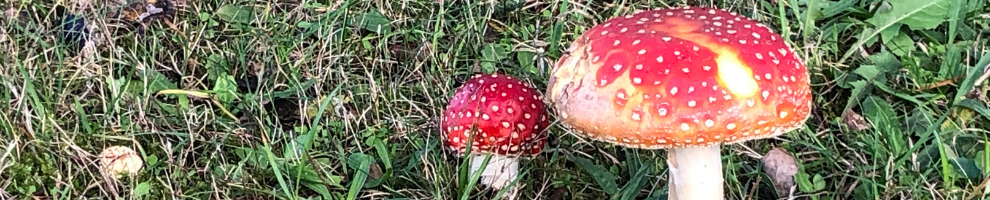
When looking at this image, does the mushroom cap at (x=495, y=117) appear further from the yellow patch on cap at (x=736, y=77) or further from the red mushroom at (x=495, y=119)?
the yellow patch on cap at (x=736, y=77)

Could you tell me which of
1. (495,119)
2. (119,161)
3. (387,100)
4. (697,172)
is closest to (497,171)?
(495,119)

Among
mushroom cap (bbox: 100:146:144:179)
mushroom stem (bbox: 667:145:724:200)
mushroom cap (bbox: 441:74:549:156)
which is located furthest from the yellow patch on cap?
mushroom cap (bbox: 100:146:144:179)

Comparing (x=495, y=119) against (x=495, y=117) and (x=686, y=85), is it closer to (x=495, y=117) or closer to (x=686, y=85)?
(x=495, y=117)

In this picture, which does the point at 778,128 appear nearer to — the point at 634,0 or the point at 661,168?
the point at 661,168

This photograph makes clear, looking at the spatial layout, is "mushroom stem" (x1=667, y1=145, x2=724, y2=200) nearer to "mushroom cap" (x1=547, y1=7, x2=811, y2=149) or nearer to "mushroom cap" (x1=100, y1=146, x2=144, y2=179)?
"mushroom cap" (x1=547, y1=7, x2=811, y2=149)

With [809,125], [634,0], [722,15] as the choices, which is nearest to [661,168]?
[809,125]
